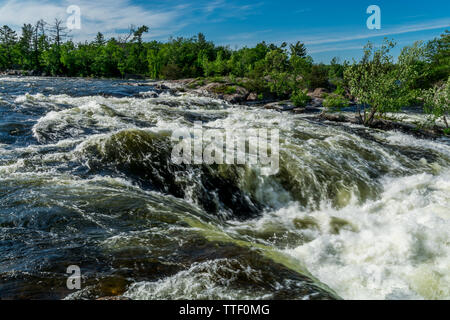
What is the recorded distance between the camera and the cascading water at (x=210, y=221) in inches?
158

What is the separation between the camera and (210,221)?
Answer: 6656mm

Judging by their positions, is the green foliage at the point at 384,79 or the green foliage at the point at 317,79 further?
the green foliage at the point at 317,79

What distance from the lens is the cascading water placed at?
158 inches

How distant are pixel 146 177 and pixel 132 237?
3344 mm

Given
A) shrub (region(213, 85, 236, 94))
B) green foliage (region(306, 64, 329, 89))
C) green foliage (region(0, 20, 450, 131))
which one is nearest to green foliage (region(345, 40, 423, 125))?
green foliage (region(0, 20, 450, 131))

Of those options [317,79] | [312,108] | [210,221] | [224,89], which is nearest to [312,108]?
[312,108]

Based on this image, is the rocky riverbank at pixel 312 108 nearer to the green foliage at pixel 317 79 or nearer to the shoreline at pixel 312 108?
the shoreline at pixel 312 108

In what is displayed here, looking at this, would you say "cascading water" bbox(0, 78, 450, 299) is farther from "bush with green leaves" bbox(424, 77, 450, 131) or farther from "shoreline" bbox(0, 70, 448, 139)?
"shoreline" bbox(0, 70, 448, 139)

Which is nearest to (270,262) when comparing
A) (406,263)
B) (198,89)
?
(406,263)

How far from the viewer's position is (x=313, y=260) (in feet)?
17.7

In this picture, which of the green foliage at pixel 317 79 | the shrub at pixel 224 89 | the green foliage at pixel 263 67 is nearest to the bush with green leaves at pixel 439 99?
the green foliage at pixel 263 67

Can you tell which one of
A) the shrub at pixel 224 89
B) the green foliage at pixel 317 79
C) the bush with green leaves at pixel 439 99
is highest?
the green foliage at pixel 317 79

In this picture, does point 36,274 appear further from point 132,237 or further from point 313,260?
point 313,260

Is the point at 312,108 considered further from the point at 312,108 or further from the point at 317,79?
the point at 317,79
